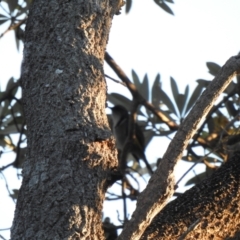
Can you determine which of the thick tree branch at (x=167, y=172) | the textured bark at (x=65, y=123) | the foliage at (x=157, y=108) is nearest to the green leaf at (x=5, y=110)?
the foliage at (x=157, y=108)

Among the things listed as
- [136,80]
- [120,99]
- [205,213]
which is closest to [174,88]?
[136,80]

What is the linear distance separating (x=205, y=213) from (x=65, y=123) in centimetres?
43

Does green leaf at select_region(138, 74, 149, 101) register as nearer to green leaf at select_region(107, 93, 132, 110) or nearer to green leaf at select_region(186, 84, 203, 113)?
green leaf at select_region(107, 93, 132, 110)

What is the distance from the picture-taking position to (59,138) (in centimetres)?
159

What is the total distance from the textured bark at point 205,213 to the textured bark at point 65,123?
232 mm

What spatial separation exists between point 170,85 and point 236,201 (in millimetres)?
2724

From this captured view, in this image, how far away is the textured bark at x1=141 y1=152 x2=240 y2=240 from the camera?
1725mm

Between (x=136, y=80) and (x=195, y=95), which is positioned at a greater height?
(x=136, y=80)

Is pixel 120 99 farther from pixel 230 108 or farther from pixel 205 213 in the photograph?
pixel 205 213

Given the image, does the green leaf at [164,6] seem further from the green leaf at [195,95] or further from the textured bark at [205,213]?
the textured bark at [205,213]

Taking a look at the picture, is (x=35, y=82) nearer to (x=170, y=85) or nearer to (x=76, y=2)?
(x=76, y=2)

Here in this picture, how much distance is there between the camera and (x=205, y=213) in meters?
1.78

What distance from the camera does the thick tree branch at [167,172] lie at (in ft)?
5.02

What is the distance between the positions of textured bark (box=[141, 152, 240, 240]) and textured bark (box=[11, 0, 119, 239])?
0.23 m
